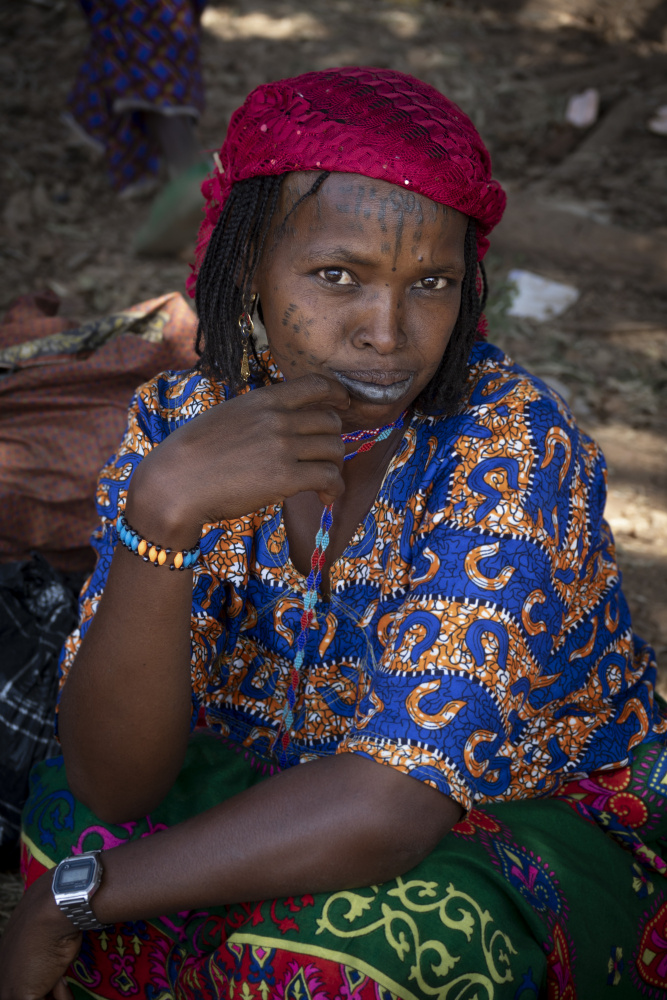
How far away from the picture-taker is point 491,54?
6.33 meters

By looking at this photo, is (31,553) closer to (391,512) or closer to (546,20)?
(391,512)

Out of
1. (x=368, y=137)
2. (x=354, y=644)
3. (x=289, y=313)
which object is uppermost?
(x=368, y=137)

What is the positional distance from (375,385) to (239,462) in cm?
27

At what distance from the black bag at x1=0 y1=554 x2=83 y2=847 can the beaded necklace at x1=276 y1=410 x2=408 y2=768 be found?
69 centimetres

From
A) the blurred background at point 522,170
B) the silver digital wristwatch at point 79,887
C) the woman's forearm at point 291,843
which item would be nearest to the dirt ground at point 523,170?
the blurred background at point 522,170

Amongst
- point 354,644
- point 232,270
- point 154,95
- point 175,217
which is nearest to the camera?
point 232,270

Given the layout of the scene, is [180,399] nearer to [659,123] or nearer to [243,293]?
[243,293]

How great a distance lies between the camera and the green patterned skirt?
143cm

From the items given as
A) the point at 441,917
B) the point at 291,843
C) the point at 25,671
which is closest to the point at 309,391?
the point at 291,843

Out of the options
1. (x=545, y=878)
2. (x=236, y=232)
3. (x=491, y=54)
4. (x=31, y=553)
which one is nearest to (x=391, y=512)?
(x=236, y=232)

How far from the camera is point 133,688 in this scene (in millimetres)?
1551

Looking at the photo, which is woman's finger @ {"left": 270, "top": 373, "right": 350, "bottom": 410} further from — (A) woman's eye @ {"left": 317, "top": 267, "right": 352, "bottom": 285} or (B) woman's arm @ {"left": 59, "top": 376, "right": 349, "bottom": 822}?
(A) woman's eye @ {"left": 317, "top": 267, "right": 352, "bottom": 285}

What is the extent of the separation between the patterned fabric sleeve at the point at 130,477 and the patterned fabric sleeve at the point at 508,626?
34 centimetres

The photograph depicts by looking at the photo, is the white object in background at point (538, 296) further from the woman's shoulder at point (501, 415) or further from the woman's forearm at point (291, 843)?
the woman's forearm at point (291, 843)
